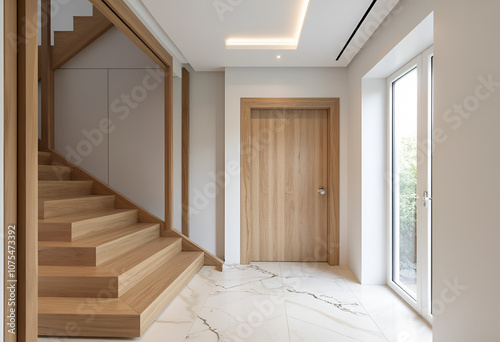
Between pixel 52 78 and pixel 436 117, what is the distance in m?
4.15

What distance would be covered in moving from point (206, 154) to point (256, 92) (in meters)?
0.97

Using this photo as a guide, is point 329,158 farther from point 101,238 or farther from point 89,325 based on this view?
point 89,325

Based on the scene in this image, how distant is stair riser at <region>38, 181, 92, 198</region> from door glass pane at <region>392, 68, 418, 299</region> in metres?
3.27

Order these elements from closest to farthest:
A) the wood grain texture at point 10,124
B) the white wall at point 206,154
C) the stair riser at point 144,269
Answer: the wood grain texture at point 10,124
the stair riser at point 144,269
the white wall at point 206,154

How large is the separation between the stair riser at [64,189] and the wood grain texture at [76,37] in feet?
4.98

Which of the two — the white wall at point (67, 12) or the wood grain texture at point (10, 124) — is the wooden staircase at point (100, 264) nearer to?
the wood grain texture at point (10, 124)

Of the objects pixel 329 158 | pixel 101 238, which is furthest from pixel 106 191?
pixel 329 158

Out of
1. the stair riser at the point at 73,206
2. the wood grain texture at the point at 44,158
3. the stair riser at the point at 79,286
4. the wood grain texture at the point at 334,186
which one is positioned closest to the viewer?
the stair riser at the point at 79,286

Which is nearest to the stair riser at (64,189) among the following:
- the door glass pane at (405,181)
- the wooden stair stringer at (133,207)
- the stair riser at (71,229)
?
the wooden stair stringer at (133,207)

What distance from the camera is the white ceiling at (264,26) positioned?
2.40 metres

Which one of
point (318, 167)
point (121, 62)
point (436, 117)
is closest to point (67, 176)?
point (121, 62)

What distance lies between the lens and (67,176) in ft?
12.6

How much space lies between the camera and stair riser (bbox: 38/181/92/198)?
313cm

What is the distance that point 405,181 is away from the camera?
9.14 ft
